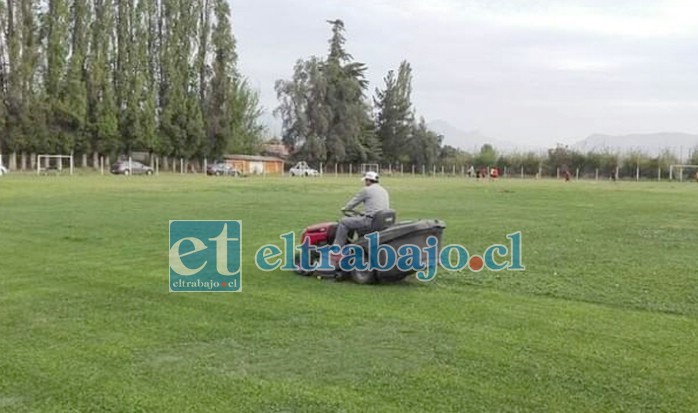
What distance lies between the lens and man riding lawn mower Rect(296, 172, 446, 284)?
7.70 metres

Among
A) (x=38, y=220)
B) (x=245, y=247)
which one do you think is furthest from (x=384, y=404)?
(x=38, y=220)

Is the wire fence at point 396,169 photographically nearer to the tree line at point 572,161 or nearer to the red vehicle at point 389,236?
the tree line at point 572,161

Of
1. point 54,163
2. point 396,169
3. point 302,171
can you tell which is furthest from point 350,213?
point 396,169

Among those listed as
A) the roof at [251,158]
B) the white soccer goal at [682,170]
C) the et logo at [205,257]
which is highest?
the roof at [251,158]

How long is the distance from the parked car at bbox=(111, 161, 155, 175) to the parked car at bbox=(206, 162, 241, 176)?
20.1 feet

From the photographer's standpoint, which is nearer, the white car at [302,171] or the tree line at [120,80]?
the tree line at [120,80]

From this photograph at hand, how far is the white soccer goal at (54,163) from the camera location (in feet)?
170

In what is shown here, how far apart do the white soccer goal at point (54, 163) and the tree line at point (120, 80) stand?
A: 0.67 meters

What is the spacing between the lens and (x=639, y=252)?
10.6 metres

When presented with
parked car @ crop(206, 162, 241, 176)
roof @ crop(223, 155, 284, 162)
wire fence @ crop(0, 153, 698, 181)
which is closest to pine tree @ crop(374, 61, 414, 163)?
wire fence @ crop(0, 153, 698, 181)

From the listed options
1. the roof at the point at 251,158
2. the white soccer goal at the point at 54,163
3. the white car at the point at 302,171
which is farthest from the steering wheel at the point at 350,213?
the roof at the point at 251,158

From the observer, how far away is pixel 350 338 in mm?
5562

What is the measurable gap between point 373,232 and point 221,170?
55918 mm

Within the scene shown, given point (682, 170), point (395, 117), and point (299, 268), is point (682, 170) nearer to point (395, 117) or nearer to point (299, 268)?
point (395, 117)
